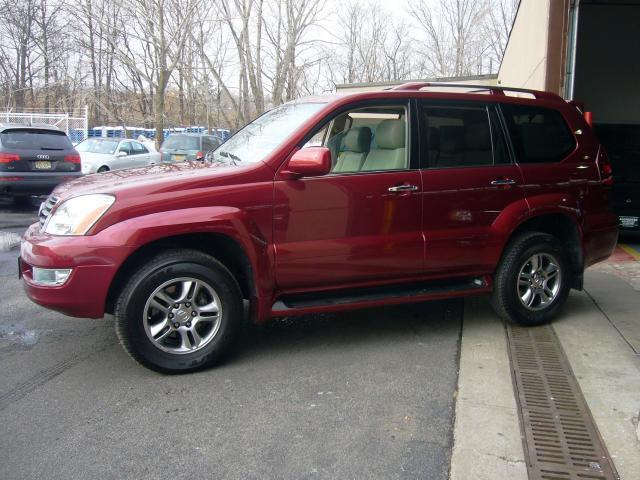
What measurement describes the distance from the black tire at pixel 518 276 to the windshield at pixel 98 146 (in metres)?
14.5

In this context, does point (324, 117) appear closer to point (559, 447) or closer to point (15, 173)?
point (559, 447)

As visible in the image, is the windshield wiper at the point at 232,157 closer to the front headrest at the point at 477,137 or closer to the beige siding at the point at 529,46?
the front headrest at the point at 477,137

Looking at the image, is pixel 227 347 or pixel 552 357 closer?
pixel 227 347

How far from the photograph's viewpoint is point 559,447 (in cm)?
312

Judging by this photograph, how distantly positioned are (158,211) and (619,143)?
8781 mm

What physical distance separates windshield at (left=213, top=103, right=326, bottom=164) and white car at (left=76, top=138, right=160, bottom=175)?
481 inches

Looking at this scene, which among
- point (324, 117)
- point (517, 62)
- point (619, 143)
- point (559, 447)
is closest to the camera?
point (559, 447)

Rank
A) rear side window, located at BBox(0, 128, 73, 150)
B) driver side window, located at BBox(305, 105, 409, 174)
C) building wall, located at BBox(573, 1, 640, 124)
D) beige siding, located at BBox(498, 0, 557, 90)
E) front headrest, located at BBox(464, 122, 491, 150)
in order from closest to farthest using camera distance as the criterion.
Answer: driver side window, located at BBox(305, 105, 409, 174) → front headrest, located at BBox(464, 122, 491, 150) → beige siding, located at BBox(498, 0, 557, 90) → rear side window, located at BBox(0, 128, 73, 150) → building wall, located at BBox(573, 1, 640, 124)

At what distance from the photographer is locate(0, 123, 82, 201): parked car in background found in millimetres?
11523

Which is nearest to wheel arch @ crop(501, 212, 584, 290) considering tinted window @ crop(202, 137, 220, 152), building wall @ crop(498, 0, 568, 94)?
building wall @ crop(498, 0, 568, 94)

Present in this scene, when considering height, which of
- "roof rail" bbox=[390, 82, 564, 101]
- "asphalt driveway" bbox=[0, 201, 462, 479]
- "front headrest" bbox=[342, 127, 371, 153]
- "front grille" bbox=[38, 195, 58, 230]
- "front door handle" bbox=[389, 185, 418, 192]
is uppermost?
"roof rail" bbox=[390, 82, 564, 101]

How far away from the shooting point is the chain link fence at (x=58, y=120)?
2581cm

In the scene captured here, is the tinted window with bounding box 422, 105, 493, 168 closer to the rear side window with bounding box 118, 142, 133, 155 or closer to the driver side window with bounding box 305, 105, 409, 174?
the driver side window with bounding box 305, 105, 409, 174

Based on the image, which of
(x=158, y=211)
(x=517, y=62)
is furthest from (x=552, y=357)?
(x=517, y=62)
